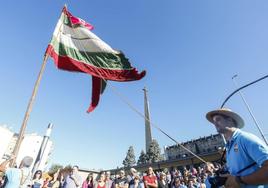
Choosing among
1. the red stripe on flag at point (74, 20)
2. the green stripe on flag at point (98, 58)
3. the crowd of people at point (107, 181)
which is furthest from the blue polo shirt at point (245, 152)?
the red stripe on flag at point (74, 20)

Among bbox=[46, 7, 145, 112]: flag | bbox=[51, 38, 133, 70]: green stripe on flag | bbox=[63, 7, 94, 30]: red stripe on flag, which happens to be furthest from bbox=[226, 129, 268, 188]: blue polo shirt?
bbox=[63, 7, 94, 30]: red stripe on flag

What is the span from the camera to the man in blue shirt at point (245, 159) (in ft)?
5.30

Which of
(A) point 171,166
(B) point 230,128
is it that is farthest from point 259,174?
(A) point 171,166

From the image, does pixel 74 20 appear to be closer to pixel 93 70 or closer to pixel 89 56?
pixel 89 56

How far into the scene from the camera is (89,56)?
21.9 feet

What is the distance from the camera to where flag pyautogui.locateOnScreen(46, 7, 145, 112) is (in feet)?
20.4

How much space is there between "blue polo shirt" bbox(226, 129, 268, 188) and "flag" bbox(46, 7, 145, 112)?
480cm

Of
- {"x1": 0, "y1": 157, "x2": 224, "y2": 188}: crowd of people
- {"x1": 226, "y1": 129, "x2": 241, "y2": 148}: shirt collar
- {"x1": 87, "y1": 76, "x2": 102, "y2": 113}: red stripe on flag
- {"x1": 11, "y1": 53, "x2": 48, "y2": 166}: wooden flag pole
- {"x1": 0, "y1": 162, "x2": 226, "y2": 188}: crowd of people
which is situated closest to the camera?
{"x1": 226, "y1": 129, "x2": 241, "y2": 148}: shirt collar

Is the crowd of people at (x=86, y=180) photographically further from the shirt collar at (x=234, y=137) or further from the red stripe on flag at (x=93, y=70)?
the shirt collar at (x=234, y=137)

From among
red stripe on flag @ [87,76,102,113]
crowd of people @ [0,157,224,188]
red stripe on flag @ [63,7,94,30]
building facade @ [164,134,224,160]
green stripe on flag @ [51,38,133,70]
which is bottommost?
crowd of people @ [0,157,224,188]

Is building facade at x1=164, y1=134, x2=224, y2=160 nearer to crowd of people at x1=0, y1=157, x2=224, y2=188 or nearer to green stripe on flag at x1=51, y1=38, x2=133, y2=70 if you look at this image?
crowd of people at x1=0, y1=157, x2=224, y2=188

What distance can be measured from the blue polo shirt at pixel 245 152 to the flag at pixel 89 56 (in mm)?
→ 4798

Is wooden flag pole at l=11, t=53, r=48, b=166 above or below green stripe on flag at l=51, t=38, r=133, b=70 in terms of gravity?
below

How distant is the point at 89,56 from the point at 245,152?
5784 millimetres
